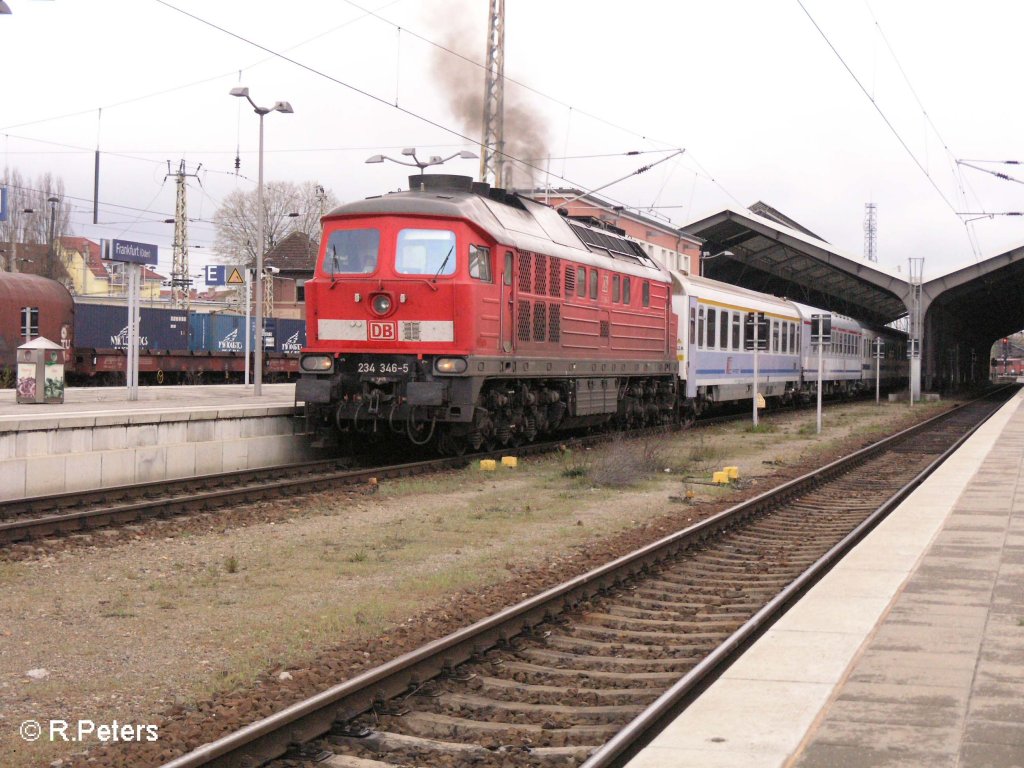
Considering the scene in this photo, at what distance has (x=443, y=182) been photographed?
1798 centimetres

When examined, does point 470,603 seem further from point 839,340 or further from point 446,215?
point 839,340

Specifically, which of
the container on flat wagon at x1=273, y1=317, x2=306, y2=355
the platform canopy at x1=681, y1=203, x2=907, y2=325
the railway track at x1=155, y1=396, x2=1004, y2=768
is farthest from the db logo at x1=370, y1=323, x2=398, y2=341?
the platform canopy at x1=681, y1=203, x2=907, y2=325

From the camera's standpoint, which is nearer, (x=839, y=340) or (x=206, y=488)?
(x=206, y=488)

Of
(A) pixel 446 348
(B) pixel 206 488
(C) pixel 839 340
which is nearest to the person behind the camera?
(B) pixel 206 488

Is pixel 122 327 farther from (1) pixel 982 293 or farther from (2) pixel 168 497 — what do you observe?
(1) pixel 982 293

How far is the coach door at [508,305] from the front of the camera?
1720cm

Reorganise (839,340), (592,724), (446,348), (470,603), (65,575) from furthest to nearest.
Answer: (839,340) → (446,348) → (65,575) → (470,603) → (592,724)

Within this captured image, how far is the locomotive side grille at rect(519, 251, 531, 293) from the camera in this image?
17.8 metres

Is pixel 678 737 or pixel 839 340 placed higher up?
pixel 839 340

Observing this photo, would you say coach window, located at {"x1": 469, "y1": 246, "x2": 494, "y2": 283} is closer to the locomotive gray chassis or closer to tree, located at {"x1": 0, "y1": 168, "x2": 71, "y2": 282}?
the locomotive gray chassis

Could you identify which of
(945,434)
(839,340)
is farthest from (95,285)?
(945,434)

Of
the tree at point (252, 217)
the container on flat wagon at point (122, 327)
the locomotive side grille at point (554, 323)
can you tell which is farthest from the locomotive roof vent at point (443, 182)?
the tree at point (252, 217)

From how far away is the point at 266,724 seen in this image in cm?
523

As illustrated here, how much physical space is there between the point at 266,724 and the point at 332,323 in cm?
1193
